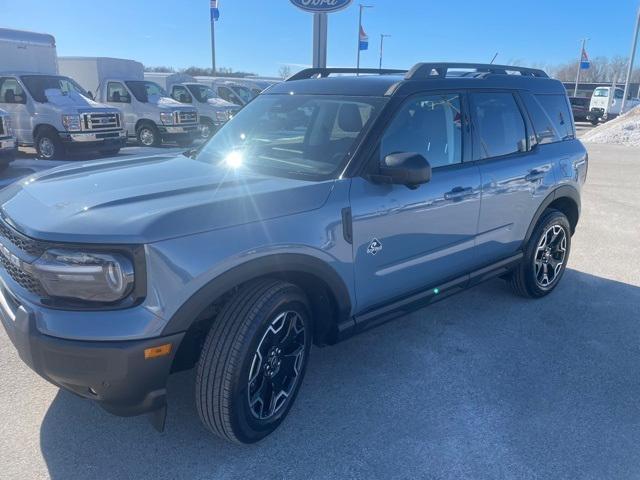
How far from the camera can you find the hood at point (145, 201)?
2.23m

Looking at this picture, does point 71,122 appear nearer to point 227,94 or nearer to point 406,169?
point 227,94

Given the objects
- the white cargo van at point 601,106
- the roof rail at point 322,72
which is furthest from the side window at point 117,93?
the white cargo van at point 601,106

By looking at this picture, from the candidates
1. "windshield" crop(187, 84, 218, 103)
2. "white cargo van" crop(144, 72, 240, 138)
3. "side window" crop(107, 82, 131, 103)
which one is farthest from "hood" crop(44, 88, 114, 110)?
"windshield" crop(187, 84, 218, 103)

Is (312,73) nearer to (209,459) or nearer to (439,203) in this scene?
(439,203)

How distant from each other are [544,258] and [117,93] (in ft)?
46.4

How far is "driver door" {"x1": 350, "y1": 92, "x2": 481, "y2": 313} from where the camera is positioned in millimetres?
2982

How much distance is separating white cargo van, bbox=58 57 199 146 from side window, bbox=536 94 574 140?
40.1ft

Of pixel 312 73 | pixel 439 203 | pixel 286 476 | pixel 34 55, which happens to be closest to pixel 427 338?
pixel 439 203

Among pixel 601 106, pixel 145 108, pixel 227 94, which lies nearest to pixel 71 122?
pixel 145 108

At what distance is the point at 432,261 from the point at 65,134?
36.2 feet

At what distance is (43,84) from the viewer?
1252 centimetres

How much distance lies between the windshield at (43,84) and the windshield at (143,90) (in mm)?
2472

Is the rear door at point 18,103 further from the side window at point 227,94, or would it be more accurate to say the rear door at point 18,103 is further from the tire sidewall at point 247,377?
the tire sidewall at point 247,377

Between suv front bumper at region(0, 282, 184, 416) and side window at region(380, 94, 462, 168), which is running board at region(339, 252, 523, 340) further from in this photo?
suv front bumper at region(0, 282, 184, 416)
